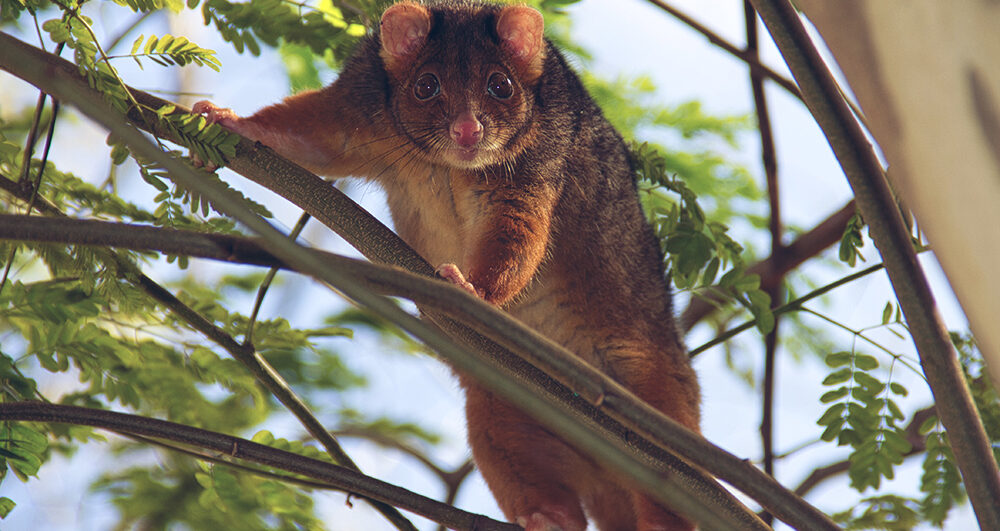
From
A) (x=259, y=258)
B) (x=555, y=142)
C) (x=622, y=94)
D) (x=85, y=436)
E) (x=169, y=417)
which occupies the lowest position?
(x=259, y=258)

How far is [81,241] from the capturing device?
186cm

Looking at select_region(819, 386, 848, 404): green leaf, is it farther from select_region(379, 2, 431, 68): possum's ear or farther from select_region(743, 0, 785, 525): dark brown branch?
select_region(379, 2, 431, 68): possum's ear

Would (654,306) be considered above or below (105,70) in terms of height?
above

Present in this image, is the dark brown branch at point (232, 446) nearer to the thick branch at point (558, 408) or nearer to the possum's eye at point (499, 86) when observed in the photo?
the thick branch at point (558, 408)

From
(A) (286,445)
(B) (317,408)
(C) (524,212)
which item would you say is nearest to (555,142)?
(C) (524,212)

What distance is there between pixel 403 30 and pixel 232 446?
2200 mm

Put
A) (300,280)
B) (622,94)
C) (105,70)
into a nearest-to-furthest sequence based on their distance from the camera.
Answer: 1. (105,70)
2. (622,94)
3. (300,280)

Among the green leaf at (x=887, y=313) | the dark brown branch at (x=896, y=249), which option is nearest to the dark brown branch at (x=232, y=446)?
the dark brown branch at (x=896, y=249)

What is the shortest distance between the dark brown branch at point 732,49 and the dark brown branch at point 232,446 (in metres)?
2.76

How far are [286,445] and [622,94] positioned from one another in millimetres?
3696

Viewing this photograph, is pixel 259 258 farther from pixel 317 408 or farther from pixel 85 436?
pixel 317 408

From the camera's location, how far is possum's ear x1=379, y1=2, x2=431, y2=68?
407 centimetres

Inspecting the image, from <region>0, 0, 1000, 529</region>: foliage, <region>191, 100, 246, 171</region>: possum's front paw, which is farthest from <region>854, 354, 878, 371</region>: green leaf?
<region>191, 100, 246, 171</region>: possum's front paw

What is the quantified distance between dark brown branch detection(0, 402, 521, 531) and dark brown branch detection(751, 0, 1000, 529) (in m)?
1.41
